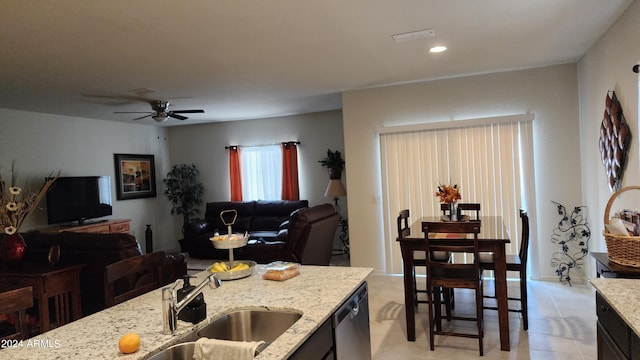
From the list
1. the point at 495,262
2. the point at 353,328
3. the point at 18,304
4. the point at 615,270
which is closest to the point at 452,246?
the point at 495,262

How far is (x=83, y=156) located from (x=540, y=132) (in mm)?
6813

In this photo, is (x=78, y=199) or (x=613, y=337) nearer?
(x=613, y=337)

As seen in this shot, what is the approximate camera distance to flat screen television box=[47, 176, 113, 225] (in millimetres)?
5730

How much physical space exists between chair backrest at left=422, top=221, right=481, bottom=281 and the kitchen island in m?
1.01

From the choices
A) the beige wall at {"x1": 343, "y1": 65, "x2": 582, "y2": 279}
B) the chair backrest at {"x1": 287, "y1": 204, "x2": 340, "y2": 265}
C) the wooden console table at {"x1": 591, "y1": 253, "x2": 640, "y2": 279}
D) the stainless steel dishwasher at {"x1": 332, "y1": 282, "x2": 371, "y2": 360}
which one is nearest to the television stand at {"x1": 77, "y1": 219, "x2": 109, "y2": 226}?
the chair backrest at {"x1": 287, "y1": 204, "x2": 340, "y2": 265}

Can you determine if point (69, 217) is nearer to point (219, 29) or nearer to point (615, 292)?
point (219, 29)

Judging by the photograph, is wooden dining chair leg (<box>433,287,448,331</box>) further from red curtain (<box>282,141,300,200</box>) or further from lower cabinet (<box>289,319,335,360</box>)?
red curtain (<box>282,141,300,200</box>)

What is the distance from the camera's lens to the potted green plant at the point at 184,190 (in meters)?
7.92

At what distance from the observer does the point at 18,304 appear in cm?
168

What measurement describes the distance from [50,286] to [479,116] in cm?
482

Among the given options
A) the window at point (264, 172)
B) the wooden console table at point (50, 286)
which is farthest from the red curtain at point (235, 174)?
the wooden console table at point (50, 286)

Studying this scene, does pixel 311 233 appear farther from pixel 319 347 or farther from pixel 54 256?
pixel 319 347

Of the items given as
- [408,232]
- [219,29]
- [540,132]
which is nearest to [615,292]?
[408,232]

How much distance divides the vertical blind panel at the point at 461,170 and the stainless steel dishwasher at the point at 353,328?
10.5 ft
